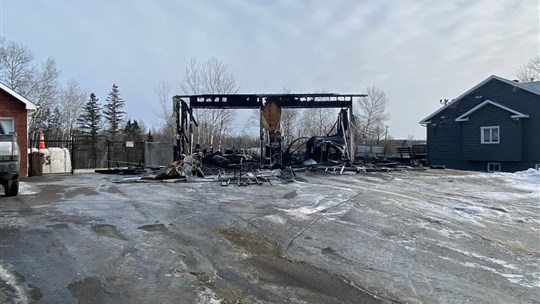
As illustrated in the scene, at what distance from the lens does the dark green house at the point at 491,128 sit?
2530cm

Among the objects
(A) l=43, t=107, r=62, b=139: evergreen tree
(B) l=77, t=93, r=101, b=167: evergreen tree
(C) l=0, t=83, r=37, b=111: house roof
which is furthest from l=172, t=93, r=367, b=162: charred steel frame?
(B) l=77, t=93, r=101, b=167: evergreen tree

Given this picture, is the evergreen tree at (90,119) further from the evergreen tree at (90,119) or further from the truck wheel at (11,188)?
the truck wheel at (11,188)

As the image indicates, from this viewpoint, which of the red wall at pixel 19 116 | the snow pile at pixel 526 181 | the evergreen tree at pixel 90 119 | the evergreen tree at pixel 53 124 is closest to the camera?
the snow pile at pixel 526 181

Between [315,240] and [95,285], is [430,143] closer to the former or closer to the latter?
[315,240]

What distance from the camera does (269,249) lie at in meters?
5.82

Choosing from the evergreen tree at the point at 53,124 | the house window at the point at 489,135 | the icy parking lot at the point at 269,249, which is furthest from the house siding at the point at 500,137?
the evergreen tree at the point at 53,124

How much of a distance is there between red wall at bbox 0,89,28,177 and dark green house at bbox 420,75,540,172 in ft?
92.5

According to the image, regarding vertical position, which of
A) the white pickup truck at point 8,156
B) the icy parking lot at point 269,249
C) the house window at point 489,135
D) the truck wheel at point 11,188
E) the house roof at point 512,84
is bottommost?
the icy parking lot at point 269,249

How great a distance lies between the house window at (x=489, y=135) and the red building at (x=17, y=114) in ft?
92.5

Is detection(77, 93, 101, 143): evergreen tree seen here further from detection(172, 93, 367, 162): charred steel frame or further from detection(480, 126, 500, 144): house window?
detection(480, 126, 500, 144): house window

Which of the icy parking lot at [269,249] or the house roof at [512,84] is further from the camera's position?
the house roof at [512,84]

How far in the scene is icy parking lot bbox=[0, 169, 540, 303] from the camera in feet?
13.9

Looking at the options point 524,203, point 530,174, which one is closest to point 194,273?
point 524,203

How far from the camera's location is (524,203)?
408 inches
